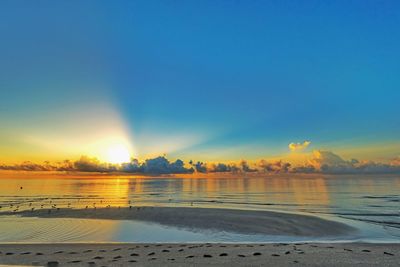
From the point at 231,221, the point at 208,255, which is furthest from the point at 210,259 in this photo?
the point at 231,221

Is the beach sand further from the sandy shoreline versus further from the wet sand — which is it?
the sandy shoreline

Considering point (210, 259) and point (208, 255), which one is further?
point (208, 255)

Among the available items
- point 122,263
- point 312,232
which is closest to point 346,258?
point 122,263

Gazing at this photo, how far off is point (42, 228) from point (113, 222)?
21.5 feet

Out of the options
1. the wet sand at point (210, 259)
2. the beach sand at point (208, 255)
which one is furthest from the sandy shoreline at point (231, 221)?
the wet sand at point (210, 259)

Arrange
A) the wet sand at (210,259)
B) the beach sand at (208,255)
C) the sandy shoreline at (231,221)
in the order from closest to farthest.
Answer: the wet sand at (210,259) → the beach sand at (208,255) → the sandy shoreline at (231,221)

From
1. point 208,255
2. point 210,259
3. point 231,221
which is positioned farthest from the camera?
point 231,221

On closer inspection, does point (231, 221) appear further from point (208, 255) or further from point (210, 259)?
point (210, 259)

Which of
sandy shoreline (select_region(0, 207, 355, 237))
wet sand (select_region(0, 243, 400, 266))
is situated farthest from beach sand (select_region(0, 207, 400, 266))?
sandy shoreline (select_region(0, 207, 355, 237))

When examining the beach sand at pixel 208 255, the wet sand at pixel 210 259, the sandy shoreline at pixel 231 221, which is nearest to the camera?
the wet sand at pixel 210 259

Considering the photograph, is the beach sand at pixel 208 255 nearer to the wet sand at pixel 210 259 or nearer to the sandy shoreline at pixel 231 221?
the wet sand at pixel 210 259

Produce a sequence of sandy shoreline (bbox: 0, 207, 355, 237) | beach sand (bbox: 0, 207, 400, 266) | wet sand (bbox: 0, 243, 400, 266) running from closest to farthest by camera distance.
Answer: wet sand (bbox: 0, 243, 400, 266)
beach sand (bbox: 0, 207, 400, 266)
sandy shoreline (bbox: 0, 207, 355, 237)

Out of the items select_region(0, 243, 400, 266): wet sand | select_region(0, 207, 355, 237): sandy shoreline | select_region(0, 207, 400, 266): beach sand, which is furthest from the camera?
select_region(0, 207, 355, 237): sandy shoreline

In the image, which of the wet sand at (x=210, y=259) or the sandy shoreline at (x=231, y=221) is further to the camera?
the sandy shoreline at (x=231, y=221)
